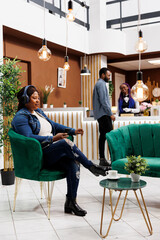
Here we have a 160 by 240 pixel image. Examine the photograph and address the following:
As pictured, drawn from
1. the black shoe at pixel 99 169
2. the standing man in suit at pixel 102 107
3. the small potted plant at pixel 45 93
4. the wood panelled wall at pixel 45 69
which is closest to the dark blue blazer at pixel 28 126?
the black shoe at pixel 99 169

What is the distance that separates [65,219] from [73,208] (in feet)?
0.58

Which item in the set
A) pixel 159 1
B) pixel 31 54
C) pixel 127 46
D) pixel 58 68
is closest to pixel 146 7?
pixel 159 1

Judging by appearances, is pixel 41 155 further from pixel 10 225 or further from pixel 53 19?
pixel 53 19

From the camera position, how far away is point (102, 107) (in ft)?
17.9

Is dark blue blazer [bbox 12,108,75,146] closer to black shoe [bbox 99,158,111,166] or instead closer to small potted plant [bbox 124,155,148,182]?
small potted plant [bbox 124,155,148,182]

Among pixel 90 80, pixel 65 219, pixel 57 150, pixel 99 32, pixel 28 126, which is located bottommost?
pixel 65 219

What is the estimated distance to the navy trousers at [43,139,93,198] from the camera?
3.17 meters

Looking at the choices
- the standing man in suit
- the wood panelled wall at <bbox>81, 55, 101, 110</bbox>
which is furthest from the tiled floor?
the wood panelled wall at <bbox>81, 55, 101, 110</bbox>

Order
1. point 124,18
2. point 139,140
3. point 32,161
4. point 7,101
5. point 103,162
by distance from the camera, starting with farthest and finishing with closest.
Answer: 1. point 124,18
2. point 103,162
3. point 7,101
4. point 139,140
5. point 32,161

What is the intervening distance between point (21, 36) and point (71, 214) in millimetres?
5657

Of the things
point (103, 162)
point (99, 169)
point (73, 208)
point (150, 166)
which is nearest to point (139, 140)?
point (150, 166)

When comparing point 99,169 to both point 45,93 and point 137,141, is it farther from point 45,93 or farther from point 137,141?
point 45,93

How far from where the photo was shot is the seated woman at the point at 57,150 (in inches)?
125

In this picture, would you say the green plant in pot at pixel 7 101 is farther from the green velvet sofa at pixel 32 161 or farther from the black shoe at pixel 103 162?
the black shoe at pixel 103 162
